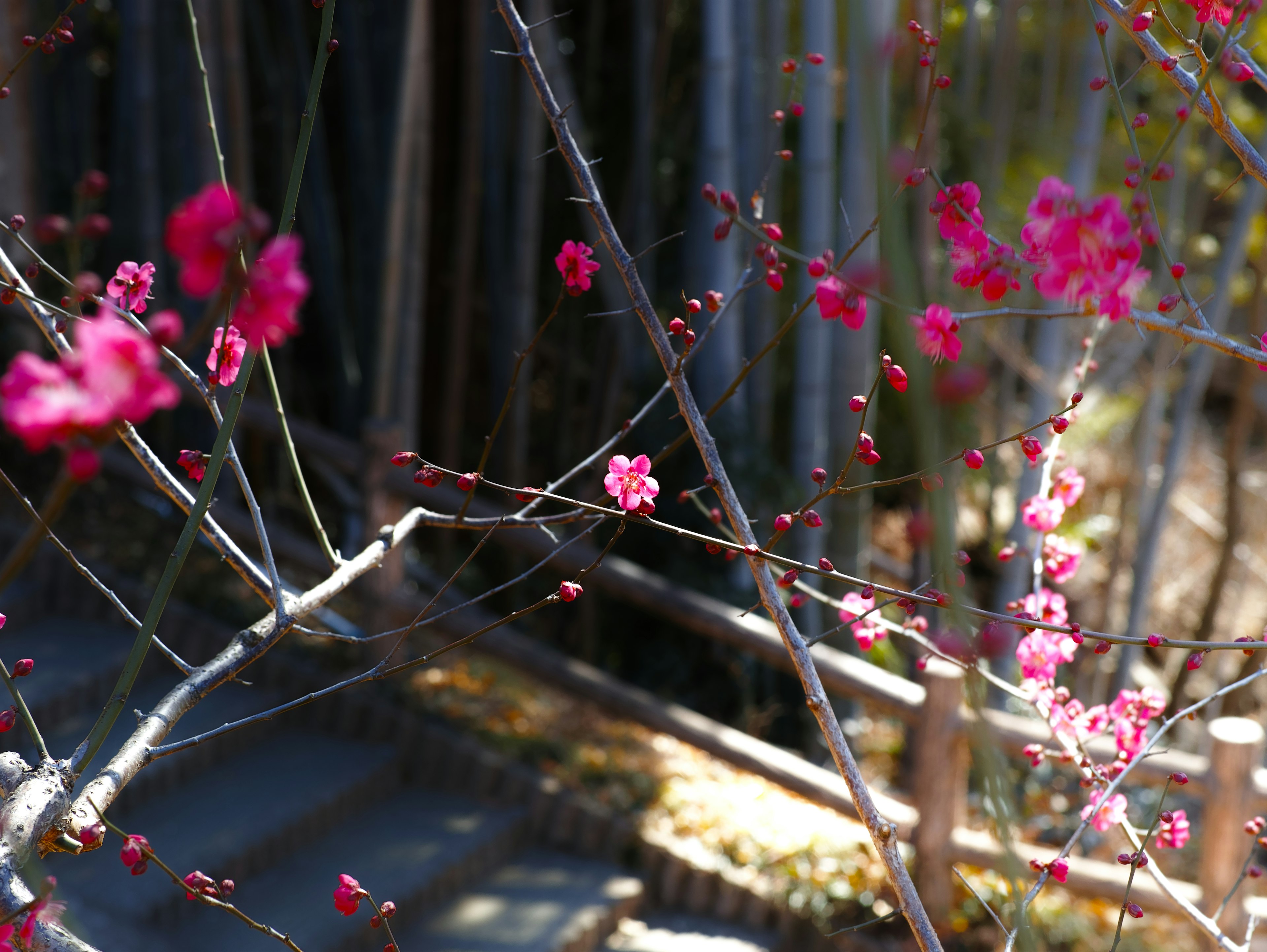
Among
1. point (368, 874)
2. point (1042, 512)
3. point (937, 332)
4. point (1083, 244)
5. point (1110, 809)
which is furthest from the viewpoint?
point (368, 874)

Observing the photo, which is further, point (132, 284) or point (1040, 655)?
point (1040, 655)

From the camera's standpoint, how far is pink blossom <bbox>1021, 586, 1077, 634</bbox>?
1126 millimetres

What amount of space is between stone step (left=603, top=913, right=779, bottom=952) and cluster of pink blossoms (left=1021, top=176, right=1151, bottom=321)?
200cm

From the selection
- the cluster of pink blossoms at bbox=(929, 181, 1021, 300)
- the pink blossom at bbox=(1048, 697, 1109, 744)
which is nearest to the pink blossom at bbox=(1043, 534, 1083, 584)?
the pink blossom at bbox=(1048, 697, 1109, 744)

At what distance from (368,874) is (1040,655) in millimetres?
1685

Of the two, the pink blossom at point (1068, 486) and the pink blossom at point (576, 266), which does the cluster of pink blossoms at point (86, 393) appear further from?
the pink blossom at point (1068, 486)

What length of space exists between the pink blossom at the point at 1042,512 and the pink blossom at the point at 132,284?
969 mm

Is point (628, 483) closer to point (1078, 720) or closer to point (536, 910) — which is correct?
point (1078, 720)

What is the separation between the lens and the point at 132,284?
937 mm

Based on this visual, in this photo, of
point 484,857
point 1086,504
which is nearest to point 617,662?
point 484,857

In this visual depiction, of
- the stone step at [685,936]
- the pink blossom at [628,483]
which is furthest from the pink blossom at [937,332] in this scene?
the stone step at [685,936]

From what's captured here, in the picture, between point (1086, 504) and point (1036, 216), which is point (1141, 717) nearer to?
point (1036, 216)

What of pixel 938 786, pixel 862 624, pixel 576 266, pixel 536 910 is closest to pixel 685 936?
pixel 536 910

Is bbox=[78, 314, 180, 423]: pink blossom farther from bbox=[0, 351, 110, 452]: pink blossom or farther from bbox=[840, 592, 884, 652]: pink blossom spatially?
bbox=[840, 592, 884, 652]: pink blossom
